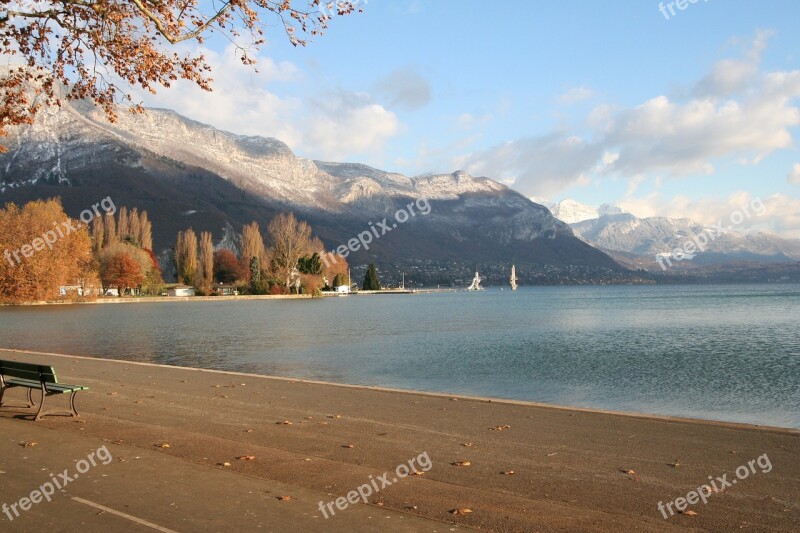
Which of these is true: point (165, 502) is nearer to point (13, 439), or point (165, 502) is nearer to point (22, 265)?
point (13, 439)

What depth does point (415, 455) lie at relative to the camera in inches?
426

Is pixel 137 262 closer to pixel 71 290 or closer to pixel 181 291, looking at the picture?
pixel 181 291

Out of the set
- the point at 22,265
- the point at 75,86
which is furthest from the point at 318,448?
the point at 22,265

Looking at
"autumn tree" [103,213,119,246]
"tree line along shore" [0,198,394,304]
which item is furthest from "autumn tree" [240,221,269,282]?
"autumn tree" [103,213,119,246]

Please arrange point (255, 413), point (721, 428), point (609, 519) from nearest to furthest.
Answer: point (609, 519)
point (721, 428)
point (255, 413)

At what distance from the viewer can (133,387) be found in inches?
704

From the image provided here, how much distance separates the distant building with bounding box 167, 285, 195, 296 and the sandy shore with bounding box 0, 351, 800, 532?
136602 mm

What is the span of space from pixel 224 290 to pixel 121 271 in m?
32.8

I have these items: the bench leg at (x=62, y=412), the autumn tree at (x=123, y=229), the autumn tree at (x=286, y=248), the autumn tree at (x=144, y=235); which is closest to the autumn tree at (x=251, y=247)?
the autumn tree at (x=286, y=248)

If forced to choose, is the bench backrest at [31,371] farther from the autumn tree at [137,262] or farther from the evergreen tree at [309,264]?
the evergreen tree at [309,264]

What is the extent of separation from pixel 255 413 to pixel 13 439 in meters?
4.44

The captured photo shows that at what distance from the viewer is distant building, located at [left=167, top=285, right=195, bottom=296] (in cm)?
14812

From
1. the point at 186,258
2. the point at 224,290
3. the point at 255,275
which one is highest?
the point at 186,258

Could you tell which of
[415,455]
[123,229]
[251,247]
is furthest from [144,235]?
[415,455]
